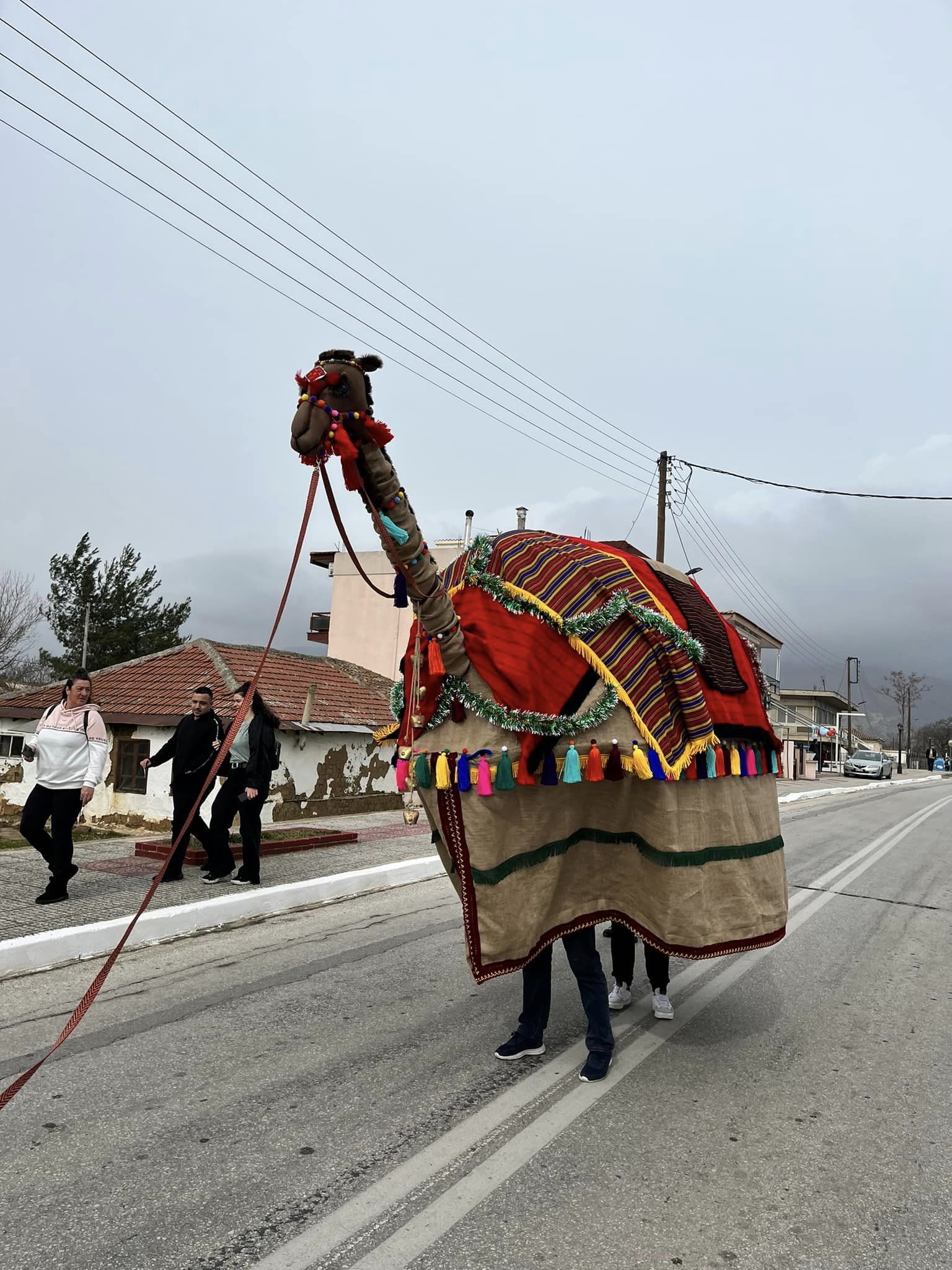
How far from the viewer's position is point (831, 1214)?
282cm

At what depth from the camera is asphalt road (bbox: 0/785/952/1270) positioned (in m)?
2.62

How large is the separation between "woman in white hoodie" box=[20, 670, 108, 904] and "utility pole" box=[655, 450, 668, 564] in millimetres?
18098

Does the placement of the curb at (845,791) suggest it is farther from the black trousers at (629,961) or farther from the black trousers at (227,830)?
the black trousers at (629,961)

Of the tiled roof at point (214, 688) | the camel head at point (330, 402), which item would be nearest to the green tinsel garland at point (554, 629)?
the camel head at point (330, 402)

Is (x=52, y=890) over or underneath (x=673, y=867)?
underneath

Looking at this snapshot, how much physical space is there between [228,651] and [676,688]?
1311 centimetres

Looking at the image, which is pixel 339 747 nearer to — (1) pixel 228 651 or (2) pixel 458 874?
(1) pixel 228 651

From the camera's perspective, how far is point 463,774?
3.59m

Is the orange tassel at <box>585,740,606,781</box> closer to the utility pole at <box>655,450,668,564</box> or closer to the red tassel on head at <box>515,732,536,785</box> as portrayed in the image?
the red tassel on head at <box>515,732,536,785</box>

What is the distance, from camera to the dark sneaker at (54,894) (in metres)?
6.80

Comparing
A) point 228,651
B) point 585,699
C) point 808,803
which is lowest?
point 808,803

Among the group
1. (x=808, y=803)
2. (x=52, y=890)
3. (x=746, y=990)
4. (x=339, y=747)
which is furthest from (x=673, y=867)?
(x=808, y=803)

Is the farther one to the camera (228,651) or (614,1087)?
(228,651)

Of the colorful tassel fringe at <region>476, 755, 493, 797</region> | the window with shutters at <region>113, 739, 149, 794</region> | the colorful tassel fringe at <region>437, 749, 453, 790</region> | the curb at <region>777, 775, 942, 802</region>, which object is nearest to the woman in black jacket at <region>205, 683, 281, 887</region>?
the colorful tassel fringe at <region>437, 749, 453, 790</region>
